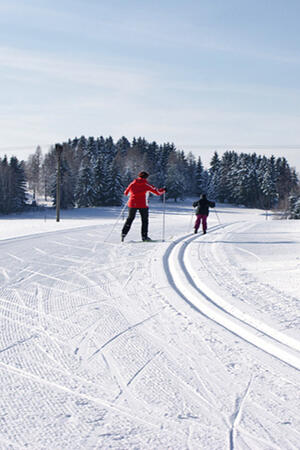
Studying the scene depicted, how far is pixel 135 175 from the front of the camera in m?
84.9

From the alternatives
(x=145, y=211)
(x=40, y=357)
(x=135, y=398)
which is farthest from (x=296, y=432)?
(x=145, y=211)

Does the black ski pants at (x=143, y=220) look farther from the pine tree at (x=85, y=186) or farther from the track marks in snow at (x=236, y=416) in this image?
the pine tree at (x=85, y=186)

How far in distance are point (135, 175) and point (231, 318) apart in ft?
268

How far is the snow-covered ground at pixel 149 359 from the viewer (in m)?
2.27

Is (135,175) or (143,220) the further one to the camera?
(135,175)

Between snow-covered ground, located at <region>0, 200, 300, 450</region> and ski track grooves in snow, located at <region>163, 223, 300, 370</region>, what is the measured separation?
13mm

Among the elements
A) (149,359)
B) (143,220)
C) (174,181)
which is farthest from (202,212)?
(174,181)

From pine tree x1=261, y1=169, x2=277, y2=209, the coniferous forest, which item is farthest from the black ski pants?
pine tree x1=261, y1=169, x2=277, y2=209

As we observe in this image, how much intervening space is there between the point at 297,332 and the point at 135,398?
1.95 metres

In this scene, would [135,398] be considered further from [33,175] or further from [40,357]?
[33,175]

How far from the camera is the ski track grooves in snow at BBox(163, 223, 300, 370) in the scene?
3.42 m

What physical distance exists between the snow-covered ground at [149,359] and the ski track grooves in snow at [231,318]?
1 centimetres

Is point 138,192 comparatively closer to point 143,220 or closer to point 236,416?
point 143,220

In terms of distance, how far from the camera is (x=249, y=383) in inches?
112
